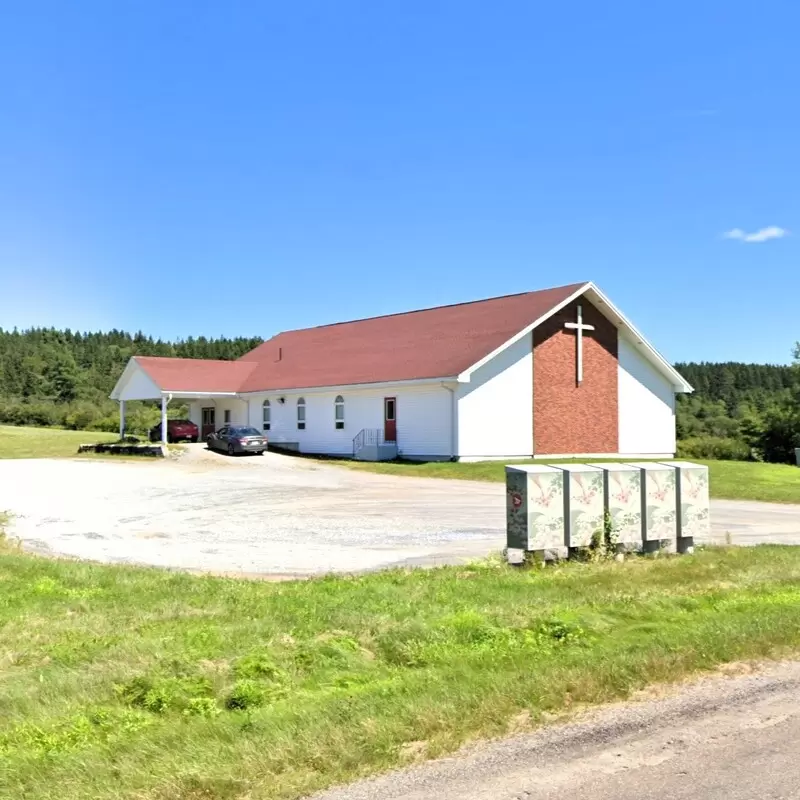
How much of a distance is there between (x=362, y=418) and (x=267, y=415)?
7.79 m

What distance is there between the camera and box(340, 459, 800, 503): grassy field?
22.8 meters

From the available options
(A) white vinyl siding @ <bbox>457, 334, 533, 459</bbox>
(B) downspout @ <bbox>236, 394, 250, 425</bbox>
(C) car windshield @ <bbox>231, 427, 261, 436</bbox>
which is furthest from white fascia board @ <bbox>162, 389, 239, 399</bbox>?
(A) white vinyl siding @ <bbox>457, 334, 533, 459</bbox>

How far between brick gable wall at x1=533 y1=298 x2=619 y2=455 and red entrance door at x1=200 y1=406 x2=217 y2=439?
2033cm

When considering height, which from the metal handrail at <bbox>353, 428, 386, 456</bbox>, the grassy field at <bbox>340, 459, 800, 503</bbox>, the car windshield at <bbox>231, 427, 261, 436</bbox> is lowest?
the grassy field at <bbox>340, 459, 800, 503</bbox>

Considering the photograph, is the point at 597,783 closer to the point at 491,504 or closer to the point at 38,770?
the point at 38,770

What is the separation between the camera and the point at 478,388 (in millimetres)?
33125

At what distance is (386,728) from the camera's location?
198 inches

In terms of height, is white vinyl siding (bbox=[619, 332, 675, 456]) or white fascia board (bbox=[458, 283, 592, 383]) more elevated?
white fascia board (bbox=[458, 283, 592, 383])

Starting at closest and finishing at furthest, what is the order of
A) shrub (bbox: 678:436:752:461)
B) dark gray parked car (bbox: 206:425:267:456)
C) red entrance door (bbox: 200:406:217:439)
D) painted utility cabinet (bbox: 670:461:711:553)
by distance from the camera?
1. painted utility cabinet (bbox: 670:461:711:553)
2. dark gray parked car (bbox: 206:425:267:456)
3. shrub (bbox: 678:436:752:461)
4. red entrance door (bbox: 200:406:217:439)

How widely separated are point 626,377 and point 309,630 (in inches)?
1292

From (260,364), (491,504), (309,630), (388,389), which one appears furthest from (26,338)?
(309,630)

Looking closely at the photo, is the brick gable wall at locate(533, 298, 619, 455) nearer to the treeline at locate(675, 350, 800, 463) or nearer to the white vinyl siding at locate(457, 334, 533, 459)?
the white vinyl siding at locate(457, 334, 533, 459)

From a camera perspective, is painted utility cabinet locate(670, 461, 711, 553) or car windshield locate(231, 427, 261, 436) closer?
painted utility cabinet locate(670, 461, 711, 553)

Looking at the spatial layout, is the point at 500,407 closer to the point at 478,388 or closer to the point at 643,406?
the point at 478,388
